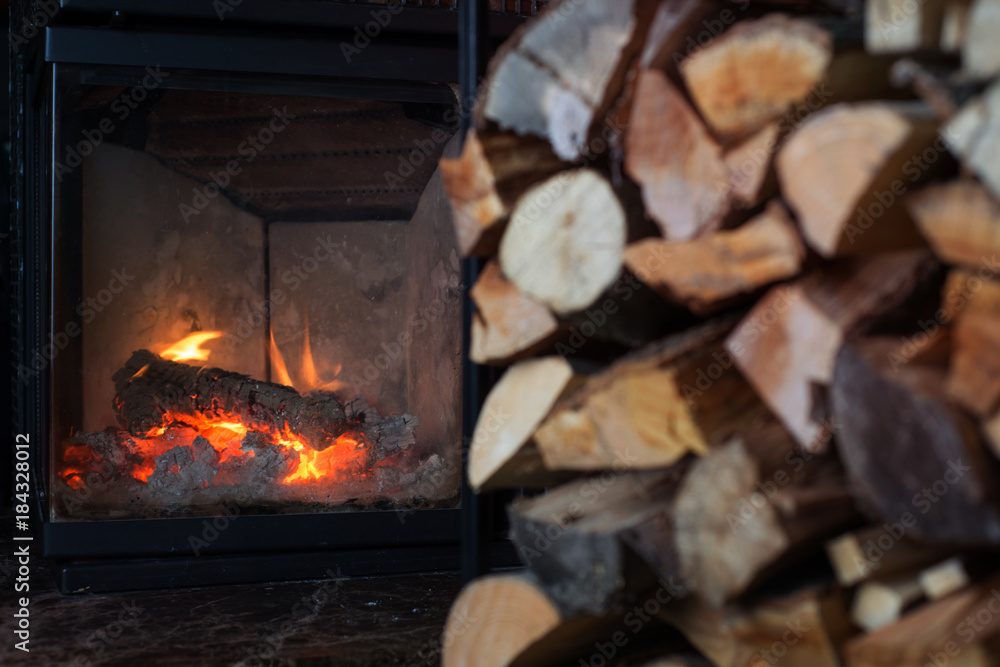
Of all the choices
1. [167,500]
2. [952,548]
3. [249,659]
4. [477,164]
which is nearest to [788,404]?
[952,548]

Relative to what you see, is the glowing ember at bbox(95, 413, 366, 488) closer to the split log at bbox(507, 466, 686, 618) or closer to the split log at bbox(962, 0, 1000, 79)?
the split log at bbox(507, 466, 686, 618)

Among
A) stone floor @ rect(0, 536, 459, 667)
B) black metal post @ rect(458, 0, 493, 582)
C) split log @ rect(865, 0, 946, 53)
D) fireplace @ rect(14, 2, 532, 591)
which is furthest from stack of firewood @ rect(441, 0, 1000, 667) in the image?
fireplace @ rect(14, 2, 532, 591)

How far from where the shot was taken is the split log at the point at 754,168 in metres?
0.95

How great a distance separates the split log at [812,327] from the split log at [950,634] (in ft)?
0.61

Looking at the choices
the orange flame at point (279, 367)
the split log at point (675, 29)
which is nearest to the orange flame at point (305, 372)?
the orange flame at point (279, 367)

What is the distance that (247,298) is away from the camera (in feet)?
8.24

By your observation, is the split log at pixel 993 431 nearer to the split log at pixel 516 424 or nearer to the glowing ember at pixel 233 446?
the split log at pixel 516 424

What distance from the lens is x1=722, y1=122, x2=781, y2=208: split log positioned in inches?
37.4

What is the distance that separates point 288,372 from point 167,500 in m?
0.46

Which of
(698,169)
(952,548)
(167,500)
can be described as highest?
(698,169)

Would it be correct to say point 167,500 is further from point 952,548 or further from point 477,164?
point 952,548

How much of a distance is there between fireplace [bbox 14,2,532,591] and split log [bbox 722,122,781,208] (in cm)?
135

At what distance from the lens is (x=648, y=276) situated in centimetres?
106

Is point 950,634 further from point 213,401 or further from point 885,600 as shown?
point 213,401
